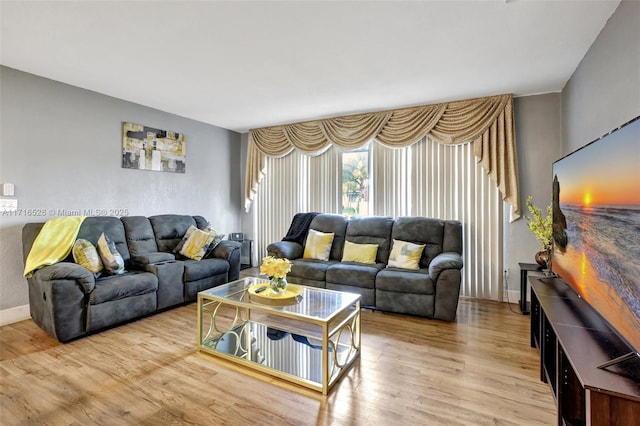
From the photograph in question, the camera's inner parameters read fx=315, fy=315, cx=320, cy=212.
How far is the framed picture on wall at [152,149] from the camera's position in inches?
156

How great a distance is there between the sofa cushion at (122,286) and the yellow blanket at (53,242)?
17.7 inches

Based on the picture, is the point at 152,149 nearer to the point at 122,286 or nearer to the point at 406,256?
the point at 122,286

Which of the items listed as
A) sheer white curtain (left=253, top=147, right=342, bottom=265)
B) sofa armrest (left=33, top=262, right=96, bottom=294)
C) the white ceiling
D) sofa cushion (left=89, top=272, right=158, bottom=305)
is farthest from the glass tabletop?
sheer white curtain (left=253, top=147, right=342, bottom=265)

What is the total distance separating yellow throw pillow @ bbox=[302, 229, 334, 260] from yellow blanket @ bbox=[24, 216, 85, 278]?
2524 mm

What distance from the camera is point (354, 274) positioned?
11.7ft

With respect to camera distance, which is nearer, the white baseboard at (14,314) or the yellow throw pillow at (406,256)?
the white baseboard at (14,314)

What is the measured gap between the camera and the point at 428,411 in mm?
1812

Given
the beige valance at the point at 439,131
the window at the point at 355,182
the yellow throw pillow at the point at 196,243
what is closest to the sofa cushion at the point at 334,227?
the window at the point at 355,182

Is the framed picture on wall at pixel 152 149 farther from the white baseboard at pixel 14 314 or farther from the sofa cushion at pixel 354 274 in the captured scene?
the sofa cushion at pixel 354 274

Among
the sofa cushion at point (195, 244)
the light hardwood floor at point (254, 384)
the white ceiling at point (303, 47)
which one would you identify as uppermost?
the white ceiling at point (303, 47)

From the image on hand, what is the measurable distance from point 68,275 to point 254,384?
1.88m

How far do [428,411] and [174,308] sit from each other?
9.42 ft

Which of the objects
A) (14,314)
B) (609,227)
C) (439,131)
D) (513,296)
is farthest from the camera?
(439,131)

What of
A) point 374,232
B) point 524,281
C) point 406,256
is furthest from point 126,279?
point 524,281
